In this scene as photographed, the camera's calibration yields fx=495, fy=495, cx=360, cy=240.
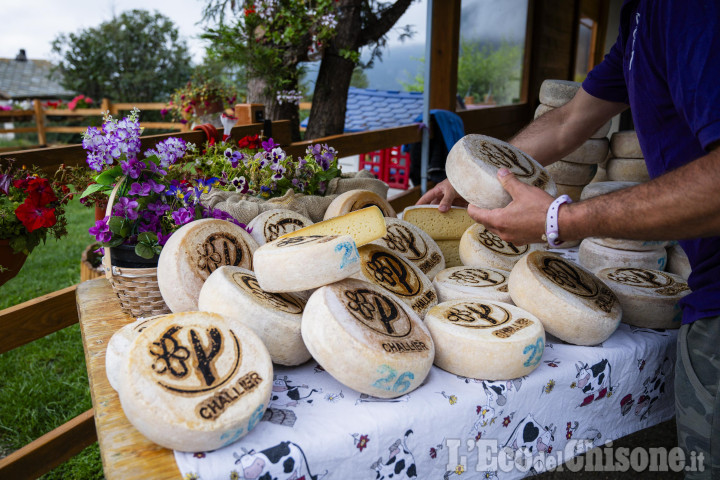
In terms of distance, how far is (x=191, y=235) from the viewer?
146cm

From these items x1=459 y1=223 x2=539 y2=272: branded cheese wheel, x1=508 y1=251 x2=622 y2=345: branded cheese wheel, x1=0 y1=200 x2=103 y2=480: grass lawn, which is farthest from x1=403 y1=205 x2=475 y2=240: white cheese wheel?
x1=0 y1=200 x2=103 y2=480: grass lawn

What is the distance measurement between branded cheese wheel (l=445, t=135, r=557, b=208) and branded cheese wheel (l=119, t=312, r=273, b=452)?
2.71ft

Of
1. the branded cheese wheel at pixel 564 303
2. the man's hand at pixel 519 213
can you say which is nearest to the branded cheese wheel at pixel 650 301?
the branded cheese wheel at pixel 564 303

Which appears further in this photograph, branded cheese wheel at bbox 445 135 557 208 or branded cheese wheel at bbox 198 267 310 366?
branded cheese wheel at bbox 445 135 557 208

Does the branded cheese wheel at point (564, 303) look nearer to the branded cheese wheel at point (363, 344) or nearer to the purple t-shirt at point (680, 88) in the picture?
the purple t-shirt at point (680, 88)

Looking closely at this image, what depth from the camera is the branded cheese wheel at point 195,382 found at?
0.94 meters

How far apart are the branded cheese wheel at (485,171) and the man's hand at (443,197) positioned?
0.45m

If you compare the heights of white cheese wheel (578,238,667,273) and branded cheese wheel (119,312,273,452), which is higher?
branded cheese wheel (119,312,273,452)

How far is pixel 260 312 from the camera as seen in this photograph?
4.03ft

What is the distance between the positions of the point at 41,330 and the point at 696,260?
254cm

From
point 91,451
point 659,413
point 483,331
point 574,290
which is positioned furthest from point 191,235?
point 91,451

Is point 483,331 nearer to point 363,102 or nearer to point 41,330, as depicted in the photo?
point 41,330

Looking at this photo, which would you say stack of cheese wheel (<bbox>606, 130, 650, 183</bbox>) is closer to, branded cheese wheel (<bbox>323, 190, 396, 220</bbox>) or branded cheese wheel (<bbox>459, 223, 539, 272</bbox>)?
branded cheese wheel (<bbox>459, 223, 539, 272</bbox>)

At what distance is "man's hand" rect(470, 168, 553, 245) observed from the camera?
1.40 meters
